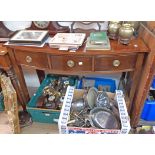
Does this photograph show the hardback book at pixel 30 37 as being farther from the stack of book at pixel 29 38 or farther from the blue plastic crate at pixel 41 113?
the blue plastic crate at pixel 41 113

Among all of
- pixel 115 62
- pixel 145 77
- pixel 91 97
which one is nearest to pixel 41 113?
pixel 91 97

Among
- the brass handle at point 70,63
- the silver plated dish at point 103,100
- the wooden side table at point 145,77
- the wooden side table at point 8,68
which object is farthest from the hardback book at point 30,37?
the wooden side table at point 145,77

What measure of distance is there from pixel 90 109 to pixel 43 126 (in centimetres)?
47

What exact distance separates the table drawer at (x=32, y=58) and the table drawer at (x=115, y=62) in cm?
34

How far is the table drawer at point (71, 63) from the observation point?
3.69 ft

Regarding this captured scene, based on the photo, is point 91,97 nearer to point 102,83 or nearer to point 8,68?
point 102,83

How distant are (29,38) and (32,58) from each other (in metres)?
0.14

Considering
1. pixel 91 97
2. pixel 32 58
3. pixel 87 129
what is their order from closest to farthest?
pixel 87 129
pixel 32 58
pixel 91 97

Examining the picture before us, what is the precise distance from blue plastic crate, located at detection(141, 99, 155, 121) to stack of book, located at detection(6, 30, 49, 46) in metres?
0.87

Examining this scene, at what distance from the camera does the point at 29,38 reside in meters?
1.21

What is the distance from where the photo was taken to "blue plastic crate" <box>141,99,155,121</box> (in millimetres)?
1304
